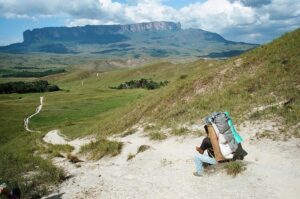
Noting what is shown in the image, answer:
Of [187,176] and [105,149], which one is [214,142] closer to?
[187,176]

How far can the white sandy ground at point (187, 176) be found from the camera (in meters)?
17.5

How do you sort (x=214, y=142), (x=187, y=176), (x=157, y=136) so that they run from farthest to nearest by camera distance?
(x=157, y=136)
(x=187, y=176)
(x=214, y=142)

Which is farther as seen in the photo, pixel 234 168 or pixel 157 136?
pixel 157 136

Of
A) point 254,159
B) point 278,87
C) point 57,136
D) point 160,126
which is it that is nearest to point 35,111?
point 57,136

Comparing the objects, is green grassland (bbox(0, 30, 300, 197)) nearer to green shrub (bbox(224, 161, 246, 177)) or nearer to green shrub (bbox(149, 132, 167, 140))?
green shrub (bbox(149, 132, 167, 140))

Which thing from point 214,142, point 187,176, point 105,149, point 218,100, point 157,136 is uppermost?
point 214,142

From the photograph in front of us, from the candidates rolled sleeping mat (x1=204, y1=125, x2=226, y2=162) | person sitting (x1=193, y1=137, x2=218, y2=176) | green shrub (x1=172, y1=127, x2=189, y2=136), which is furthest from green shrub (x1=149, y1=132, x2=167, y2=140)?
rolled sleeping mat (x1=204, y1=125, x2=226, y2=162)

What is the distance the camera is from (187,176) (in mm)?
20859

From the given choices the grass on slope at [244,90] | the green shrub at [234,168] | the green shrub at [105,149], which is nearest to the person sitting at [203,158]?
the green shrub at [234,168]

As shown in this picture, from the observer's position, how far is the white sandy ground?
17547 millimetres

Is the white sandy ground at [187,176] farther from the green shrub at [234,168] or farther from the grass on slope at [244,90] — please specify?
the grass on slope at [244,90]

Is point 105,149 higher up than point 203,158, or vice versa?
point 203,158

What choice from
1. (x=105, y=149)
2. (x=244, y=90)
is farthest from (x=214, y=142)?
(x=244, y=90)

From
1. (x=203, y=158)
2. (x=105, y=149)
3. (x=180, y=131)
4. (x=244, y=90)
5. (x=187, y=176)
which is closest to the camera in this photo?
(x=203, y=158)
